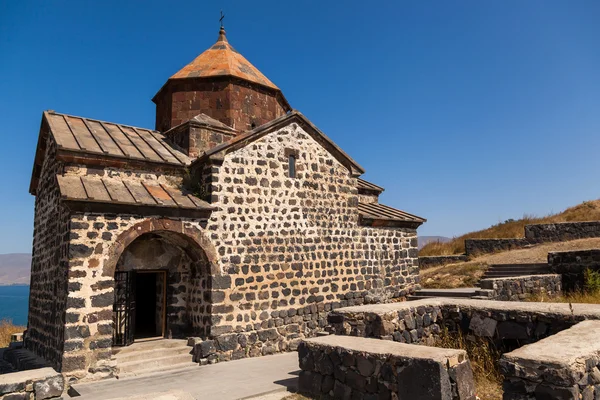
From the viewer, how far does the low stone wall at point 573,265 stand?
40.0 feet

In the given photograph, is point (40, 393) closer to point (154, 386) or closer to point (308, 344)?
point (154, 386)

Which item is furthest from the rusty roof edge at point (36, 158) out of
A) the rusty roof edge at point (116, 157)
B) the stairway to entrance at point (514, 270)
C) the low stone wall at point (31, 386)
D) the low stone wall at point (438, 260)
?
the low stone wall at point (438, 260)

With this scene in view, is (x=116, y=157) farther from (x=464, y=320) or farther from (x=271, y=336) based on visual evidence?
(x=464, y=320)

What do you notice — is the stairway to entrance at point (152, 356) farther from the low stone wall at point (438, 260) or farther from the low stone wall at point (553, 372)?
the low stone wall at point (438, 260)

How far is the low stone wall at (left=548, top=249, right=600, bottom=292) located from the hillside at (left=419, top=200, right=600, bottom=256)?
33.4 ft

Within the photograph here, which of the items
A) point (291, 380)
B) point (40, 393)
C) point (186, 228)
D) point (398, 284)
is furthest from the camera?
point (398, 284)

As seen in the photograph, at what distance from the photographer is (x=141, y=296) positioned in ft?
39.8

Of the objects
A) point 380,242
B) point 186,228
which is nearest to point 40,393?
point 186,228

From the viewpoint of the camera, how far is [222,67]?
13.4 metres

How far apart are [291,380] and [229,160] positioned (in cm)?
501

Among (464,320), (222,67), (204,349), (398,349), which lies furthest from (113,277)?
(222,67)

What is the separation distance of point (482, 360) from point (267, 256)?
5352 mm

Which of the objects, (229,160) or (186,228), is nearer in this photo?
(186,228)

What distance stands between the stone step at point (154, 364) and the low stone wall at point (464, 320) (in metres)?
3.39
